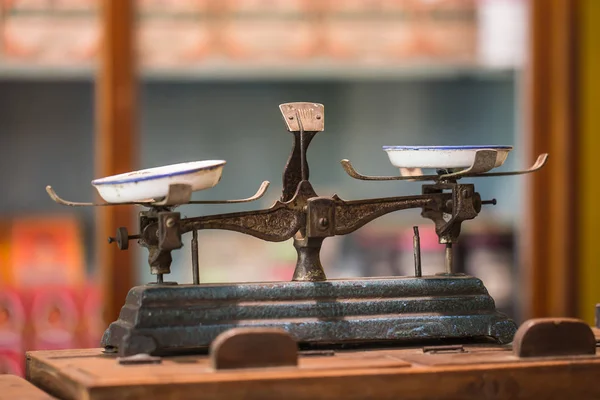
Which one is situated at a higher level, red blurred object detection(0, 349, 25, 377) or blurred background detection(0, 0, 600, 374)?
blurred background detection(0, 0, 600, 374)

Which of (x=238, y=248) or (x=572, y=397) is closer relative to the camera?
(x=572, y=397)

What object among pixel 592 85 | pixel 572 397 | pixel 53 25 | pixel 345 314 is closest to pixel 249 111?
pixel 53 25

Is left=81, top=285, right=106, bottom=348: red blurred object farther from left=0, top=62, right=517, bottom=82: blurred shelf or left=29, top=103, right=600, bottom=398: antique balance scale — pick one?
left=29, top=103, right=600, bottom=398: antique balance scale

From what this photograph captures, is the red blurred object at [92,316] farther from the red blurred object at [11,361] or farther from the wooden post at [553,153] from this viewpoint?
the wooden post at [553,153]

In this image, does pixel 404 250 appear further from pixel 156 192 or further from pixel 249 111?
pixel 156 192

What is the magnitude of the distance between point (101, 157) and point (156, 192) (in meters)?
1.74

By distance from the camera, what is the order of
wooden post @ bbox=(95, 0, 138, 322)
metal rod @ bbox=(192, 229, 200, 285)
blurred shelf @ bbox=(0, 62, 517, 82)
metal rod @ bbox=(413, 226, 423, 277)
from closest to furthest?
metal rod @ bbox=(192, 229, 200, 285) → metal rod @ bbox=(413, 226, 423, 277) → wooden post @ bbox=(95, 0, 138, 322) → blurred shelf @ bbox=(0, 62, 517, 82)

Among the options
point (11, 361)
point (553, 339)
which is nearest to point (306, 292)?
point (553, 339)

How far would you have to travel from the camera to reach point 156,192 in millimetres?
1619

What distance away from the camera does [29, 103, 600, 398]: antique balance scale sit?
1.56m

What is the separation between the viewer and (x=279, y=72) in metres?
3.54

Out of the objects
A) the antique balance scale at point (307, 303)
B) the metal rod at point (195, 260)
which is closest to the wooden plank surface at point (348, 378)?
the antique balance scale at point (307, 303)

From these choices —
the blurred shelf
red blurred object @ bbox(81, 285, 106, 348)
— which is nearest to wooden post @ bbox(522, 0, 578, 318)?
the blurred shelf

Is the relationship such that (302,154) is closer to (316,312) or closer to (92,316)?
(316,312)
